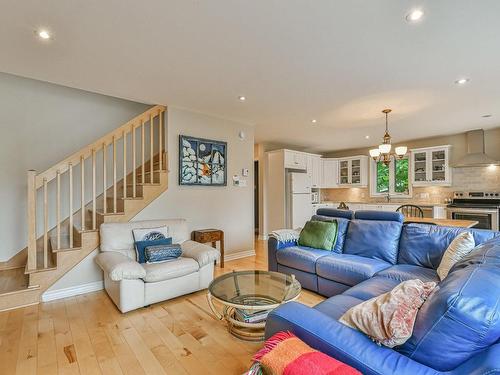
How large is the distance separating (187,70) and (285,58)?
1.04 metres

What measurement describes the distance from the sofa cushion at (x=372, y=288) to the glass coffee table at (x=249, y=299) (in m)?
0.44

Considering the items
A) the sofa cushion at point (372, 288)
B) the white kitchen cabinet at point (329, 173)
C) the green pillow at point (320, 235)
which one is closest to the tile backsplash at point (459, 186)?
the white kitchen cabinet at point (329, 173)

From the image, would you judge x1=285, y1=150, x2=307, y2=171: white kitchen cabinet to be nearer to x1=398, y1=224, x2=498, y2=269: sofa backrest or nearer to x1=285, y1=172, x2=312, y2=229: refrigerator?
x1=285, y1=172, x2=312, y2=229: refrigerator

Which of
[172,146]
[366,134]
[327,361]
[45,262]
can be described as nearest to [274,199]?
[366,134]

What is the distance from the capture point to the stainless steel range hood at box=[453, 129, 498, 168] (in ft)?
17.4

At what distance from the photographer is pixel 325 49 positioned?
2355 millimetres

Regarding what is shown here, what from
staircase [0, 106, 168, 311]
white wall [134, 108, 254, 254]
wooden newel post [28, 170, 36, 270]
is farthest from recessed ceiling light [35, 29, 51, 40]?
white wall [134, 108, 254, 254]

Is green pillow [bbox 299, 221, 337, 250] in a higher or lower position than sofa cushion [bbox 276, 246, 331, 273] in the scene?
higher

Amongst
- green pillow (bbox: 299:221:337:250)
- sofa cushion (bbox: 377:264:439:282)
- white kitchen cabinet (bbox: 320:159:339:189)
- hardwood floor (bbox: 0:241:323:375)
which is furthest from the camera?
white kitchen cabinet (bbox: 320:159:339:189)

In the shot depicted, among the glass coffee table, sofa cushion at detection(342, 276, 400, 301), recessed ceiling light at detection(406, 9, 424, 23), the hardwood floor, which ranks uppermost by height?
recessed ceiling light at detection(406, 9, 424, 23)

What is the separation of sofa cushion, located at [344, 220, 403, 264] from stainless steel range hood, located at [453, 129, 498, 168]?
12.9 feet

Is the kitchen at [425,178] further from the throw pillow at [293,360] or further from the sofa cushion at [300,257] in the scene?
the throw pillow at [293,360]

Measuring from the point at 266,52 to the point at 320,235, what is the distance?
217 centimetres

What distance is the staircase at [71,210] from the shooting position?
279cm
